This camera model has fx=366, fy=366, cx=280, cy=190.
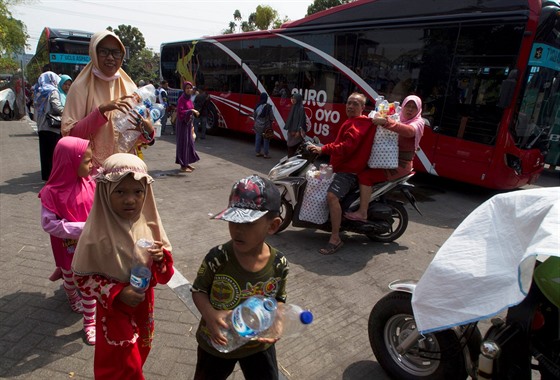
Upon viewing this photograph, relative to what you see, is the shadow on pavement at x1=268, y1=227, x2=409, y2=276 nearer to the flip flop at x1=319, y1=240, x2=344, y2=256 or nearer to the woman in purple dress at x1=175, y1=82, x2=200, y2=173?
the flip flop at x1=319, y1=240, x2=344, y2=256

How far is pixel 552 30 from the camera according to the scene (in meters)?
6.29

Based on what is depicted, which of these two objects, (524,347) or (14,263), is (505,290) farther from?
(14,263)

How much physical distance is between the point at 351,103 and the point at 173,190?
151 inches

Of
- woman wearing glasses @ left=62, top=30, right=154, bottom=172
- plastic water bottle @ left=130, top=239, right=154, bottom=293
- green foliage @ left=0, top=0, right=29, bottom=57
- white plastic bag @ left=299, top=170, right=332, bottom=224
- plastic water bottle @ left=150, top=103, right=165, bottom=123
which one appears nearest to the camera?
plastic water bottle @ left=130, top=239, right=154, bottom=293

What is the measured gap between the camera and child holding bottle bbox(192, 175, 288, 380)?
5.09 feet

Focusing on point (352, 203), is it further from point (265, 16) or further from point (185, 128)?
point (265, 16)

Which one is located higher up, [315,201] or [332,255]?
[315,201]

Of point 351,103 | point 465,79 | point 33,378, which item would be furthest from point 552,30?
point 33,378

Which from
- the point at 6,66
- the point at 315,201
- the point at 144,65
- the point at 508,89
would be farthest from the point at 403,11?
the point at 144,65

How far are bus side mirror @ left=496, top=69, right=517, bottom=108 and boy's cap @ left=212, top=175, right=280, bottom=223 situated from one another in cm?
601

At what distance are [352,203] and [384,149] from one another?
76 cm

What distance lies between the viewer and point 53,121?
572 centimetres

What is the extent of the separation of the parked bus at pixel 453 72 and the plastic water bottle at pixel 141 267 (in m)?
6.34

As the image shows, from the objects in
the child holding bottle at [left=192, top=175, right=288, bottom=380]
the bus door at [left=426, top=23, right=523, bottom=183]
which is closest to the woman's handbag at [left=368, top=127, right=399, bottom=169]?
the child holding bottle at [left=192, top=175, right=288, bottom=380]
